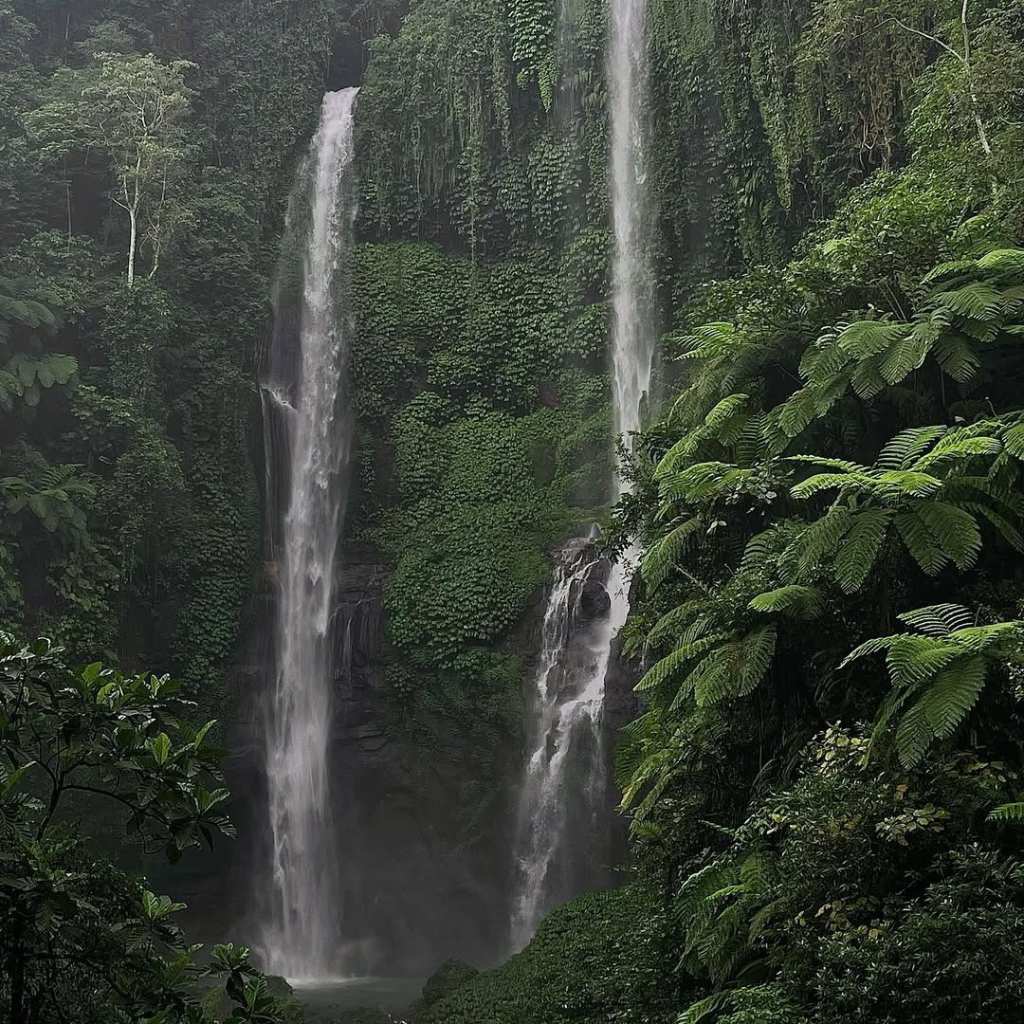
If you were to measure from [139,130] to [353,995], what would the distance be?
1242 centimetres

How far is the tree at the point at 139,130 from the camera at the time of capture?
17375mm

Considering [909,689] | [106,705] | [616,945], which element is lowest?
[616,945]

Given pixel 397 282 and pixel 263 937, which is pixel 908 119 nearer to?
pixel 397 282

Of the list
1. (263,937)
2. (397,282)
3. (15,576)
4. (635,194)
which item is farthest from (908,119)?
(263,937)

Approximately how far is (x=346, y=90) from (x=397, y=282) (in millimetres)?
4385

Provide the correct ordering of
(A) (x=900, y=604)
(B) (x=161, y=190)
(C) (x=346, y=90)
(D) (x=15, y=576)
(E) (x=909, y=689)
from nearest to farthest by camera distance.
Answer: (E) (x=909, y=689) < (A) (x=900, y=604) < (D) (x=15, y=576) < (B) (x=161, y=190) < (C) (x=346, y=90)

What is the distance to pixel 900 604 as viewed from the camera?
23.9ft

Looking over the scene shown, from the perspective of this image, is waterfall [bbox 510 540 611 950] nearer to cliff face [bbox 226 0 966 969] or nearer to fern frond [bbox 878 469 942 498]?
cliff face [bbox 226 0 966 969]

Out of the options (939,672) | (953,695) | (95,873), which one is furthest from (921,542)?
(95,873)

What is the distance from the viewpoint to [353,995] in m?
13.9

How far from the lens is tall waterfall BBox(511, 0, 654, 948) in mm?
14891

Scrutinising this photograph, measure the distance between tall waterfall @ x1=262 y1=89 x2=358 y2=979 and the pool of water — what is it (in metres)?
0.78

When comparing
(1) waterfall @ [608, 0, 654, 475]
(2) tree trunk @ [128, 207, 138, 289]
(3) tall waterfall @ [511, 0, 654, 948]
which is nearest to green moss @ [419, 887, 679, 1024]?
(3) tall waterfall @ [511, 0, 654, 948]

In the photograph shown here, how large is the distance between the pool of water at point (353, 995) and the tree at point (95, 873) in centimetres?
796
